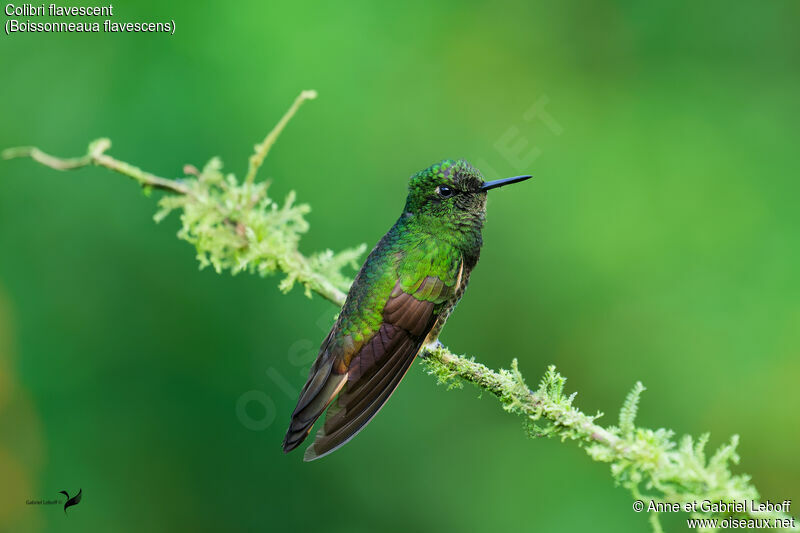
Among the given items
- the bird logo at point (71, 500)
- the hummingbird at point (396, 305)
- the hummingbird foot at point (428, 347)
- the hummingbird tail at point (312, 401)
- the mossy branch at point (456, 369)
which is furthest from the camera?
the bird logo at point (71, 500)

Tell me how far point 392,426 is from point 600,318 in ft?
5.36

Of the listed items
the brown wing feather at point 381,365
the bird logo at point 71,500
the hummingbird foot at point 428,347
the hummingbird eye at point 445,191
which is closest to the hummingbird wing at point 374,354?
the brown wing feather at point 381,365

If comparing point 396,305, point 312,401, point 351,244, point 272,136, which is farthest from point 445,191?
point 351,244

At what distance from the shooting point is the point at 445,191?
10.2 ft

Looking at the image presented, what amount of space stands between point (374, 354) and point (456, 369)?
0.32 meters

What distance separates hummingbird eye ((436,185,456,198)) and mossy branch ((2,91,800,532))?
64cm

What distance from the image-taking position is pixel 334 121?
17.0 ft

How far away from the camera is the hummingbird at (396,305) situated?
8.68ft

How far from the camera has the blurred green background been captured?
4.62 m

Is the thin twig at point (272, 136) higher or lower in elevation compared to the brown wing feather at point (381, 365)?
higher

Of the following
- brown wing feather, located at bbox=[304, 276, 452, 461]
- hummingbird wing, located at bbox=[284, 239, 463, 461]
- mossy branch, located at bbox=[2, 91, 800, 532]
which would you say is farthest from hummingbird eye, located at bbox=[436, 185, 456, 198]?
mossy branch, located at bbox=[2, 91, 800, 532]

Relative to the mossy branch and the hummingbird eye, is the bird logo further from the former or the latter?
the hummingbird eye

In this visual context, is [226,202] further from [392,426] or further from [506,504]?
[506,504]

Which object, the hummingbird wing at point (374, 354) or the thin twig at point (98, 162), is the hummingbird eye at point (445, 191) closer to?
the hummingbird wing at point (374, 354)
